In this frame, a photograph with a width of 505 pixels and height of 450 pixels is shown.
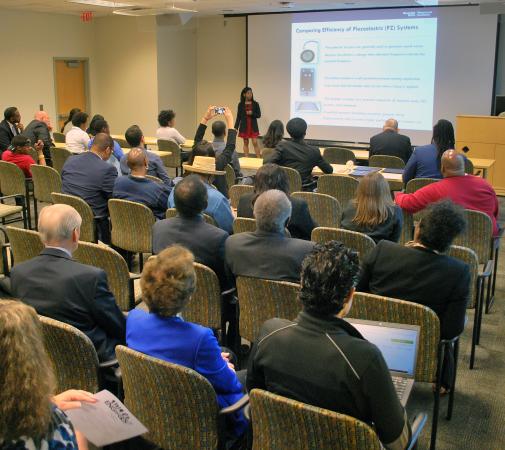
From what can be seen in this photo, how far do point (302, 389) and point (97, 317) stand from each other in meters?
1.10

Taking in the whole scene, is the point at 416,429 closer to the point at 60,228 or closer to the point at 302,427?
the point at 302,427

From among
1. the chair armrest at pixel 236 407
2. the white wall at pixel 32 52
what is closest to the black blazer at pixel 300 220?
the chair armrest at pixel 236 407

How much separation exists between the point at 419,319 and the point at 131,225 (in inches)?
108

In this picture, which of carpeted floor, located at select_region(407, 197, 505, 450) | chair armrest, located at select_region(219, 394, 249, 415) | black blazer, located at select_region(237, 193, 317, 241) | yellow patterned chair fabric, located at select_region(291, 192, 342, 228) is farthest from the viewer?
yellow patterned chair fabric, located at select_region(291, 192, 342, 228)

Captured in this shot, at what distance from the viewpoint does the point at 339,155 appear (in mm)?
7977

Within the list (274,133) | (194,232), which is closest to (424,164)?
(274,133)

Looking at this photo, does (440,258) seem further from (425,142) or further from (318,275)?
(425,142)

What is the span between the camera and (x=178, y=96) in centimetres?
1313

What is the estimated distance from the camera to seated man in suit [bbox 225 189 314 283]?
3.09 meters

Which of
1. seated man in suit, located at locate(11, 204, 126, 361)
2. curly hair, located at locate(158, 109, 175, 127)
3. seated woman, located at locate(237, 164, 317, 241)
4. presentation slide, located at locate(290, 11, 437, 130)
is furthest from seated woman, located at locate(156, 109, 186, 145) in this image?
seated man in suit, located at locate(11, 204, 126, 361)

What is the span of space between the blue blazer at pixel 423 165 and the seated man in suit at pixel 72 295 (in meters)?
4.06

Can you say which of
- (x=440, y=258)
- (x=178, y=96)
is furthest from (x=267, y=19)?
(x=440, y=258)

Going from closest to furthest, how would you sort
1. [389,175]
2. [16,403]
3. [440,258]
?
[16,403]
[440,258]
[389,175]

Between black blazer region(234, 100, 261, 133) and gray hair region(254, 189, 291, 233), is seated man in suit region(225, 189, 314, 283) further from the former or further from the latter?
black blazer region(234, 100, 261, 133)
